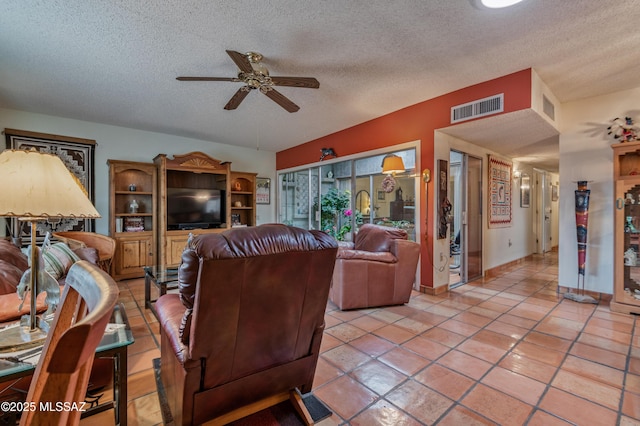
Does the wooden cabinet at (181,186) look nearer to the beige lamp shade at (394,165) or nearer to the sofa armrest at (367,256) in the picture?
the sofa armrest at (367,256)

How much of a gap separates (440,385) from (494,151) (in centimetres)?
440

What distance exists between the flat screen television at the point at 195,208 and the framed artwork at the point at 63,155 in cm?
115

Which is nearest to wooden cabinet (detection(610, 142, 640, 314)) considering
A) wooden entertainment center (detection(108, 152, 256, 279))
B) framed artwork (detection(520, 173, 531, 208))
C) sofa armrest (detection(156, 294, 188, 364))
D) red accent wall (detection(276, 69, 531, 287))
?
red accent wall (detection(276, 69, 531, 287))

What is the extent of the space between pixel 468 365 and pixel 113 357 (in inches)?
86.9

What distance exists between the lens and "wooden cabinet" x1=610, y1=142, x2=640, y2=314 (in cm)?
302

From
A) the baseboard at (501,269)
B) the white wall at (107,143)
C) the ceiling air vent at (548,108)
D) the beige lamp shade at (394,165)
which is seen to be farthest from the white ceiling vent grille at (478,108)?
the white wall at (107,143)

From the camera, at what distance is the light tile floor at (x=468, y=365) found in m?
1.57

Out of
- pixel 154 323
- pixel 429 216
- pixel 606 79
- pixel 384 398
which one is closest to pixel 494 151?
pixel 606 79

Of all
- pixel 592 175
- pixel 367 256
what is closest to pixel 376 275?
pixel 367 256

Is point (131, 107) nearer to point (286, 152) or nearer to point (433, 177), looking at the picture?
point (286, 152)

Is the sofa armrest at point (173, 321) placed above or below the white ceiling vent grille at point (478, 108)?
below

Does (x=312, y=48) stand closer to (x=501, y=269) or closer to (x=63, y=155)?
A: (x=63, y=155)

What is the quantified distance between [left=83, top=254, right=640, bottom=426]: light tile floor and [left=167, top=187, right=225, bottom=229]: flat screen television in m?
2.09

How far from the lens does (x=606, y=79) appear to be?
303cm
